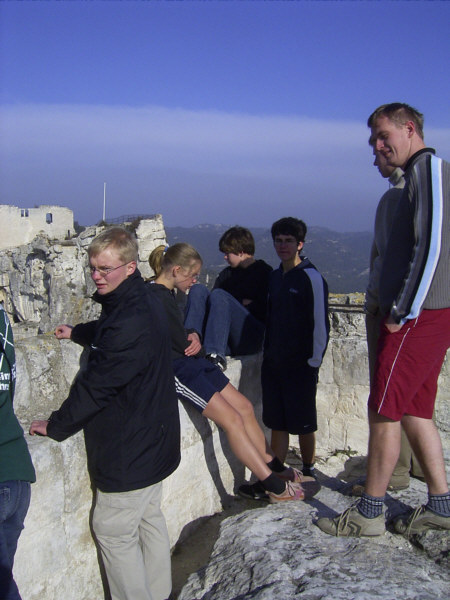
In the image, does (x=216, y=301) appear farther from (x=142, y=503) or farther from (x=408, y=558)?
(x=408, y=558)

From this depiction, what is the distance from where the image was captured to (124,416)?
2592 millimetres

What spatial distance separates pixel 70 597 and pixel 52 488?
1.92 feet

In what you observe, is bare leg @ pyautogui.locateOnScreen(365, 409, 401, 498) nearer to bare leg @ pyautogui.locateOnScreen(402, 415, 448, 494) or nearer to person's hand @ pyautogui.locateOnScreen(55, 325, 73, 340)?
A: bare leg @ pyautogui.locateOnScreen(402, 415, 448, 494)

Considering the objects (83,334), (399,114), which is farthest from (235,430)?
(399,114)

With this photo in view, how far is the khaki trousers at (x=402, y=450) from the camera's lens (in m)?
3.46

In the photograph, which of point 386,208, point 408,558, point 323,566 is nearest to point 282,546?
point 323,566

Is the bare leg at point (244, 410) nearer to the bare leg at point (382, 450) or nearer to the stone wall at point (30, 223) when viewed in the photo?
the bare leg at point (382, 450)

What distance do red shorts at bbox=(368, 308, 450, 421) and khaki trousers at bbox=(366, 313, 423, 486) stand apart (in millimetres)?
484

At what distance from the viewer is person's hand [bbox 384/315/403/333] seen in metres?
2.78

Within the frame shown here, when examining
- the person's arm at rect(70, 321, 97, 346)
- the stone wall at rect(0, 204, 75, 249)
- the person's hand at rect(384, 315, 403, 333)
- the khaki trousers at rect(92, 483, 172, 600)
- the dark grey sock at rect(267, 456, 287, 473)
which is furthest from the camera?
the stone wall at rect(0, 204, 75, 249)

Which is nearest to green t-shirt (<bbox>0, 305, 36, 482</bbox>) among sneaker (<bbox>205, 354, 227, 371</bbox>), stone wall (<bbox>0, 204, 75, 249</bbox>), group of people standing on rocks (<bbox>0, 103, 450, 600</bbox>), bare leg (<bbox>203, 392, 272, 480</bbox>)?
group of people standing on rocks (<bbox>0, 103, 450, 600</bbox>)

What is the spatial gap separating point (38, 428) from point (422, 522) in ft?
Answer: 6.55

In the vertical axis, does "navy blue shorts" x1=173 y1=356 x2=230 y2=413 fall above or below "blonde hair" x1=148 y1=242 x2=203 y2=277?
below

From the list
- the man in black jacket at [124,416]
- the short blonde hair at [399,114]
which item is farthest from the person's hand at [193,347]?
the short blonde hair at [399,114]
